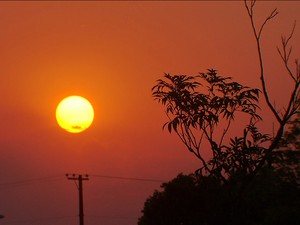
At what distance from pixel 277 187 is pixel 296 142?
3.82 m

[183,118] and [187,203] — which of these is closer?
[183,118]

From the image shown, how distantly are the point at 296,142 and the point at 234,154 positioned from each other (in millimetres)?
22517

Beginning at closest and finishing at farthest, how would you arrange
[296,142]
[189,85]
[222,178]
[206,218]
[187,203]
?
[222,178] < [189,85] < [206,218] < [296,142] < [187,203]

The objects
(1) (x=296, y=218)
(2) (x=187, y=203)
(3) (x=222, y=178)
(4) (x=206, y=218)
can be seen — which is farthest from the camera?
(2) (x=187, y=203)

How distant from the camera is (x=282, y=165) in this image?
117ft

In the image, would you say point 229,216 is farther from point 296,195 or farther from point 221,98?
point 296,195

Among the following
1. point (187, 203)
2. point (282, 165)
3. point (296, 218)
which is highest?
point (187, 203)

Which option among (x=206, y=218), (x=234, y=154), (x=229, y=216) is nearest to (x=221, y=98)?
(x=234, y=154)

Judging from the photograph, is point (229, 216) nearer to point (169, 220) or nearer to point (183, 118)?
point (183, 118)

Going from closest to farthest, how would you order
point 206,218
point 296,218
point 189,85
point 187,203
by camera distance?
point 189,85 < point 206,218 < point 296,218 < point 187,203

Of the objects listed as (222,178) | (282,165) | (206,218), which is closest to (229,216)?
(222,178)

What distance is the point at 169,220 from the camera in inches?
1889

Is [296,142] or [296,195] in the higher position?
[296,142]

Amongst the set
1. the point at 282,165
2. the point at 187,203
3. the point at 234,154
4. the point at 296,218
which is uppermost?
the point at 187,203
